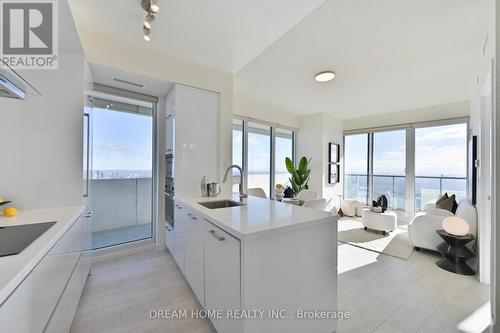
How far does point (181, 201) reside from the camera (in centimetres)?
210

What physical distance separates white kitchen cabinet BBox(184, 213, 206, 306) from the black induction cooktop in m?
0.91

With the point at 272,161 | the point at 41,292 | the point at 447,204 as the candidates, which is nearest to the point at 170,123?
the point at 41,292

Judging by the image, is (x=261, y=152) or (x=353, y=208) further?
(x=353, y=208)

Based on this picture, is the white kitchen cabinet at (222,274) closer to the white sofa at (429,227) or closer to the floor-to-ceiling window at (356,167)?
the white sofa at (429,227)

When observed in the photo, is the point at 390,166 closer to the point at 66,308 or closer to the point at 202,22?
the point at 202,22

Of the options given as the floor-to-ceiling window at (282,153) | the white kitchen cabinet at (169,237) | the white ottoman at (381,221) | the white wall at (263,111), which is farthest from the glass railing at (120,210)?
the white ottoman at (381,221)

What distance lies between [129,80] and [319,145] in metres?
4.25

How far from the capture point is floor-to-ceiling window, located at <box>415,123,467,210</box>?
4055 millimetres

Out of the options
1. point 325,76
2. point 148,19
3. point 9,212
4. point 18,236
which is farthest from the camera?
point 325,76

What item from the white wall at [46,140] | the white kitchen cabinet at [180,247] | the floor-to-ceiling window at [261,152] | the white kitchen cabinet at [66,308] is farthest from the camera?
the floor-to-ceiling window at [261,152]

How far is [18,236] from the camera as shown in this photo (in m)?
1.05

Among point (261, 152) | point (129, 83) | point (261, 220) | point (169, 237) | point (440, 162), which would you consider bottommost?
point (169, 237)

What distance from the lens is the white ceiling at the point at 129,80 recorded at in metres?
2.30

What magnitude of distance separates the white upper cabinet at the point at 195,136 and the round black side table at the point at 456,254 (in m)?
3.07
